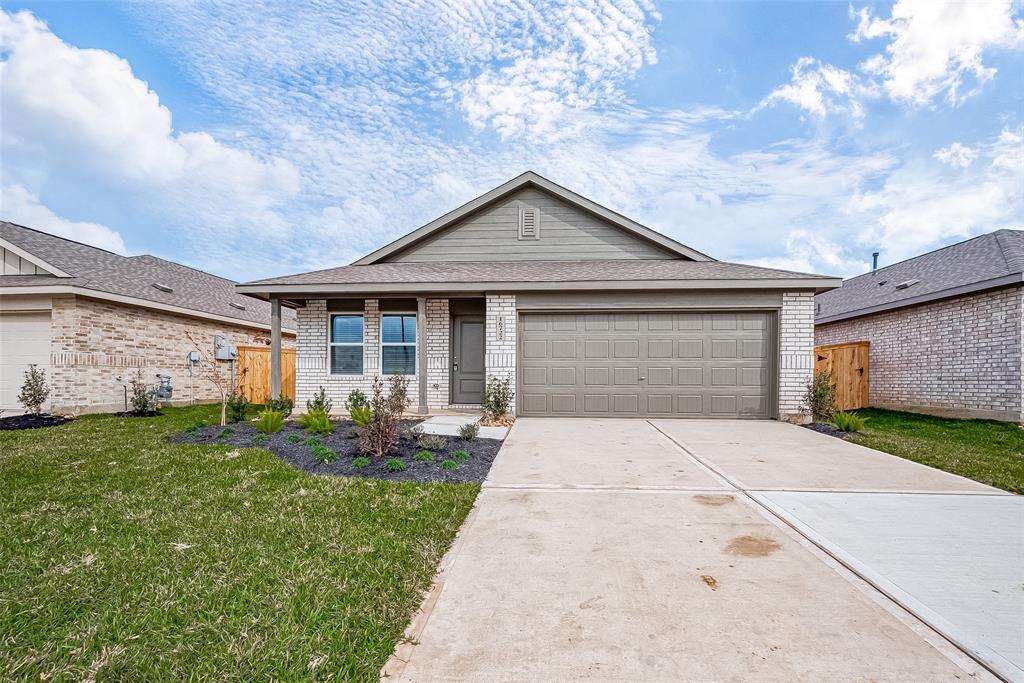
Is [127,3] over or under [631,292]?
over

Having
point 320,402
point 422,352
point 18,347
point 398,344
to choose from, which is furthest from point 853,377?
point 18,347

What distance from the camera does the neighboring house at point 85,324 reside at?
1054 centimetres

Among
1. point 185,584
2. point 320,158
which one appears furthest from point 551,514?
point 320,158

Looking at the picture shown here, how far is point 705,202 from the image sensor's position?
16.5 meters

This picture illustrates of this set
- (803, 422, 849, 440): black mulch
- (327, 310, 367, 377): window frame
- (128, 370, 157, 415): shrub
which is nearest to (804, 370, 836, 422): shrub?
(803, 422, 849, 440): black mulch

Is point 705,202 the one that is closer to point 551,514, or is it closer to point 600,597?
point 551,514

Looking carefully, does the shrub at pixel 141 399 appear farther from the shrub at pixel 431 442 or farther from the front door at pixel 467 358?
A: the shrub at pixel 431 442

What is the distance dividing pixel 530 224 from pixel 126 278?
1129cm

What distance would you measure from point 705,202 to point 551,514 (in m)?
15.7

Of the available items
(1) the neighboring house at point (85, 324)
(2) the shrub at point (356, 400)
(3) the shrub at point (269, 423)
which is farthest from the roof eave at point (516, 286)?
(1) the neighboring house at point (85, 324)

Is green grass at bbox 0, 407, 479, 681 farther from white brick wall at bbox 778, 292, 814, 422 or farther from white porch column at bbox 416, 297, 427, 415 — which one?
white brick wall at bbox 778, 292, 814, 422

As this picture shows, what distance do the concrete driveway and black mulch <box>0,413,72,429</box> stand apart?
9.92 metres

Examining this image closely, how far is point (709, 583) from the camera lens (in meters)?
2.72

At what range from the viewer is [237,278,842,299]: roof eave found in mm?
9281
